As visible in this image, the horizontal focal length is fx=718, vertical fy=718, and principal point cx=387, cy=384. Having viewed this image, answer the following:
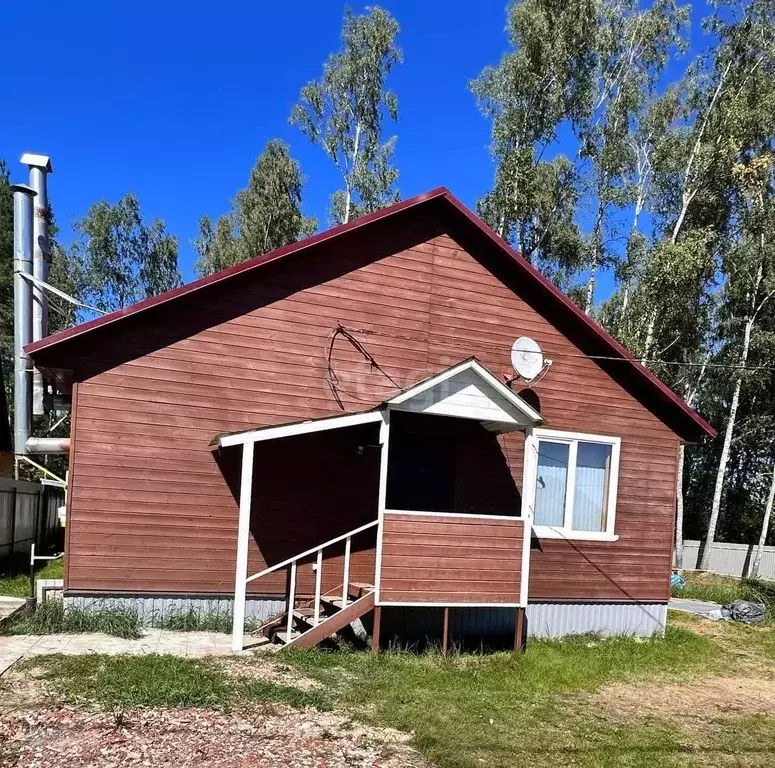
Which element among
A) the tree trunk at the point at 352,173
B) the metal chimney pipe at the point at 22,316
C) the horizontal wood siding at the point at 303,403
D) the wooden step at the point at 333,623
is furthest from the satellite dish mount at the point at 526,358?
the tree trunk at the point at 352,173

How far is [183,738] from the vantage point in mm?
5258

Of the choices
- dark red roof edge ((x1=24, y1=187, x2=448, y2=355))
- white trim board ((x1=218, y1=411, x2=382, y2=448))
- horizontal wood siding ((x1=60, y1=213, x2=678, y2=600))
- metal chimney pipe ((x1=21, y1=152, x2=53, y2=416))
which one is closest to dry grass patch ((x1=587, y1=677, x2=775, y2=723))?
horizontal wood siding ((x1=60, y1=213, x2=678, y2=600))

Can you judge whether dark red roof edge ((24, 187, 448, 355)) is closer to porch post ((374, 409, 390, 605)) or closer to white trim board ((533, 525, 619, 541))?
porch post ((374, 409, 390, 605))

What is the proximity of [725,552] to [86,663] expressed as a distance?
23212mm

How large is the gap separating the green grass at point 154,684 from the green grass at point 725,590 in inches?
430

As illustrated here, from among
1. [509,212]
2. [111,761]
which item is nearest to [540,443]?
[111,761]

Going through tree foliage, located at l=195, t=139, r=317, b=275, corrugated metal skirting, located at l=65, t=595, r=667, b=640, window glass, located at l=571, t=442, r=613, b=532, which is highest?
tree foliage, located at l=195, t=139, r=317, b=275

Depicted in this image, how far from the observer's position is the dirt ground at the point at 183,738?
4.87 metres

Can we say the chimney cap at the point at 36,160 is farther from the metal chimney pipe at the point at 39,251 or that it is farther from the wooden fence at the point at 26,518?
the wooden fence at the point at 26,518

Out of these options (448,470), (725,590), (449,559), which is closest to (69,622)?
(449,559)

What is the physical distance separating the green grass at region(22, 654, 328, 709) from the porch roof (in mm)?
2522

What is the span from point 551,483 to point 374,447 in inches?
111

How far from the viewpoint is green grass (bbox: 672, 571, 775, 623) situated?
1460cm

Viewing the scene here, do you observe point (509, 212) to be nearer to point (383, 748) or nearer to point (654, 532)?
point (654, 532)
